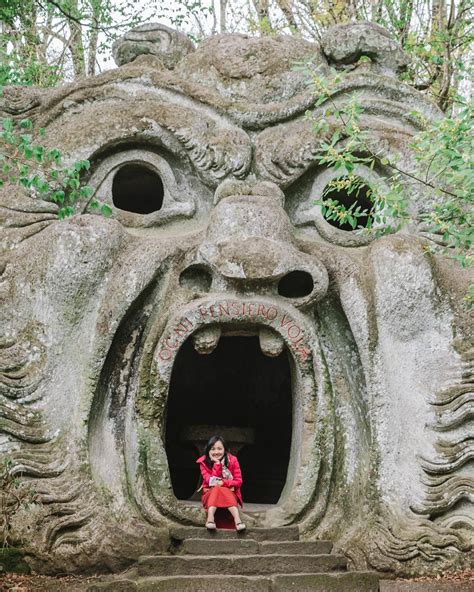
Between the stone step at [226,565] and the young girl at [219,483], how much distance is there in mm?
421

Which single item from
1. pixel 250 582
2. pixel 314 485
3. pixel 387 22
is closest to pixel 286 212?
pixel 314 485

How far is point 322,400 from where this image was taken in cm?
684

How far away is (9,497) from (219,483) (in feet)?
4.75

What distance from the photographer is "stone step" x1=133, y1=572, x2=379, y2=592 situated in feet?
18.6

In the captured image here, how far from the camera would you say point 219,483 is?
657 centimetres

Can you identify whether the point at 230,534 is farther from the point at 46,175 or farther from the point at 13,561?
the point at 46,175

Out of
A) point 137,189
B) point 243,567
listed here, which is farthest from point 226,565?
point 137,189

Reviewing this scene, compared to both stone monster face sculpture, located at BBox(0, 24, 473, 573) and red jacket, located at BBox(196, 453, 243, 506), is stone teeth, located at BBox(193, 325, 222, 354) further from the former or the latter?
red jacket, located at BBox(196, 453, 243, 506)

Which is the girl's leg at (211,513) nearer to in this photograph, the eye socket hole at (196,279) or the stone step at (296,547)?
the stone step at (296,547)

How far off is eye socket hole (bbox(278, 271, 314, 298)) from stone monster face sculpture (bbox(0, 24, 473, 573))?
2 centimetres

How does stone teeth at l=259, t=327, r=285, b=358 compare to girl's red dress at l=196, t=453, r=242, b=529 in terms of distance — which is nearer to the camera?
girl's red dress at l=196, t=453, r=242, b=529

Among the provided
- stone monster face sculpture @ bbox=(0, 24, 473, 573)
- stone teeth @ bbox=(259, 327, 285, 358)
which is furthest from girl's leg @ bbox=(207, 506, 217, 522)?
stone teeth @ bbox=(259, 327, 285, 358)

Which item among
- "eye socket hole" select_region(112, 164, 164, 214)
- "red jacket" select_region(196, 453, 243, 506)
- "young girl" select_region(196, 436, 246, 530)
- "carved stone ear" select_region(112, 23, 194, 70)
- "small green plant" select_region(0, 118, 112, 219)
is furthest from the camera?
"carved stone ear" select_region(112, 23, 194, 70)

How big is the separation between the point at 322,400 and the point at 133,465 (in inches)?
57.0
